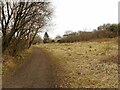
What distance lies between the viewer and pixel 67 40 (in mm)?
70188

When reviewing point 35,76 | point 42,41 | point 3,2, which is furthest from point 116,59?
point 42,41

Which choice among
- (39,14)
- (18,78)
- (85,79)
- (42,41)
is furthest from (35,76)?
(42,41)

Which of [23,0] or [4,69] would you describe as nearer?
[4,69]

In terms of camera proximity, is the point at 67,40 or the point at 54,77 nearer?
the point at 54,77

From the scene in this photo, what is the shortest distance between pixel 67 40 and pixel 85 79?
56802mm

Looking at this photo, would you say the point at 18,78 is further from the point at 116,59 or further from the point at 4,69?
the point at 116,59

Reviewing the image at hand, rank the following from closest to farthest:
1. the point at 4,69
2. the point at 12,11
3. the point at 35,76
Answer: the point at 35,76 → the point at 4,69 → the point at 12,11

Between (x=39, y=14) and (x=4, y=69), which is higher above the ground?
(x=39, y=14)

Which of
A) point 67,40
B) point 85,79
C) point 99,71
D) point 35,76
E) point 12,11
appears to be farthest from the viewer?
point 67,40

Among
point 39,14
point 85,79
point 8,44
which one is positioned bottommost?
point 85,79

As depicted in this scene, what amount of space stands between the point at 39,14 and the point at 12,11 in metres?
3.03

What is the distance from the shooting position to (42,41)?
3287 inches

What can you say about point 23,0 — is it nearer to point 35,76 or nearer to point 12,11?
point 12,11

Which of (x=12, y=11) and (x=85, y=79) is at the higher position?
(x=12, y=11)
